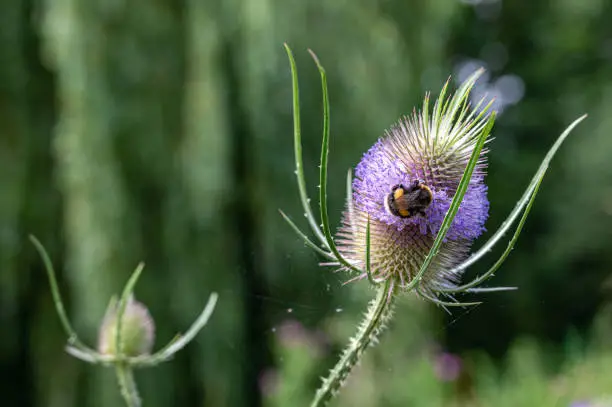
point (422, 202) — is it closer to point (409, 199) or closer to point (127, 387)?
point (409, 199)

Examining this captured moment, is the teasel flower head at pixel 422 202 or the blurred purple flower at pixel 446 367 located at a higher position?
the teasel flower head at pixel 422 202

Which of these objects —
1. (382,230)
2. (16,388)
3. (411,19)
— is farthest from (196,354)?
(382,230)

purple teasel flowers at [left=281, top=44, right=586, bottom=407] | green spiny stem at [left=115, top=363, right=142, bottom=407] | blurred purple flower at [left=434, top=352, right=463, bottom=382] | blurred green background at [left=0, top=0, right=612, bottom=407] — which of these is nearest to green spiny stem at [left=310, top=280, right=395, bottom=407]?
purple teasel flowers at [left=281, top=44, right=586, bottom=407]

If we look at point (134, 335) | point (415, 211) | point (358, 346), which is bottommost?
point (134, 335)

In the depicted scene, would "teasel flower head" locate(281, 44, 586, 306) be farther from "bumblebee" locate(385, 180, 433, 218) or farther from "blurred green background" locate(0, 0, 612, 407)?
"blurred green background" locate(0, 0, 612, 407)

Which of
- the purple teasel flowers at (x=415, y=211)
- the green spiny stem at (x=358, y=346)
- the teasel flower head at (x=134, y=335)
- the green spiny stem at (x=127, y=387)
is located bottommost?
the teasel flower head at (x=134, y=335)

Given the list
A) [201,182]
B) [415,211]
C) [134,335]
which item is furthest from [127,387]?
[201,182]

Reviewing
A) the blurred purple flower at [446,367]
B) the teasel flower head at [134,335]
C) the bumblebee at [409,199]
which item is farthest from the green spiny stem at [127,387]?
the blurred purple flower at [446,367]

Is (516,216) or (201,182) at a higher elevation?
(516,216)

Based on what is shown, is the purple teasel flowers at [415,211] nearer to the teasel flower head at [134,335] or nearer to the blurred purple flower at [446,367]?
the teasel flower head at [134,335]
